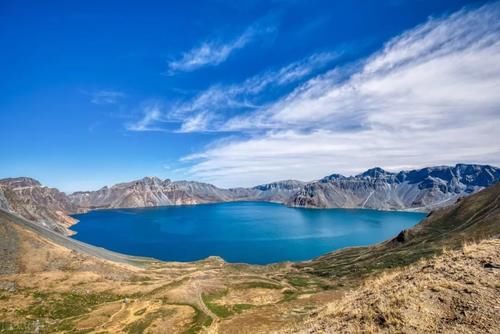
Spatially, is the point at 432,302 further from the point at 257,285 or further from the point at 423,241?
the point at 423,241

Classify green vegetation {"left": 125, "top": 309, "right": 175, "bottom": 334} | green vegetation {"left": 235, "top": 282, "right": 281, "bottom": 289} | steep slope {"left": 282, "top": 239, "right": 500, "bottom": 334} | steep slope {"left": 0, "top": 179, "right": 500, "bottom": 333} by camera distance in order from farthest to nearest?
green vegetation {"left": 235, "top": 282, "right": 281, "bottom": 289}
green vegetation {"left": 125, "top": 309, "right": 175, "bottom": 334}
steep slope {"left": 0, "top": 179, "right": 500, "bottom": 333}
steep slope {"left": 282, "top": 239, "right": 500, "bottom": 334}

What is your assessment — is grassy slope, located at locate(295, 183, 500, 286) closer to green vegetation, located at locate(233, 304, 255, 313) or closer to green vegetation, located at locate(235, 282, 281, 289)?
green vegetation, located at locate(235, 282, 281, 289)

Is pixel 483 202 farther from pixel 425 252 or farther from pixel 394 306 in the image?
pixel 394 306

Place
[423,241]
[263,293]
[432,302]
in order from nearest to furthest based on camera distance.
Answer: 1. [432,302]
2. [263,293]
3. [423,241]

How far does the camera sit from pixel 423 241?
437ft

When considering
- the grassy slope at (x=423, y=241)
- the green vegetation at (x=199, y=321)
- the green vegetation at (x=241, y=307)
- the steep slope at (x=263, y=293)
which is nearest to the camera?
the steep slope at (x=263, y=293)

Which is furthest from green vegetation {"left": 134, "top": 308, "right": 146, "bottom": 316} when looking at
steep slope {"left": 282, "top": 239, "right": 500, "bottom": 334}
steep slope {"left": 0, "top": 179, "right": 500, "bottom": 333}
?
steep slope {"left": 282, "top": 239, "right": 500, "bottom": 334}

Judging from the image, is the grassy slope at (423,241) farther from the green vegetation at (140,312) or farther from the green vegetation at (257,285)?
the green vegetation at (140,312)

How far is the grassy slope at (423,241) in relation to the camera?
354ft

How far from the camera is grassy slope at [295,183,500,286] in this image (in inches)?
4245

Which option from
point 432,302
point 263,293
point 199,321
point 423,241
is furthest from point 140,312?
point 423,241

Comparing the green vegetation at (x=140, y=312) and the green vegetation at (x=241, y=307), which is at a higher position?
the green vegetation at (x=140, y=312)

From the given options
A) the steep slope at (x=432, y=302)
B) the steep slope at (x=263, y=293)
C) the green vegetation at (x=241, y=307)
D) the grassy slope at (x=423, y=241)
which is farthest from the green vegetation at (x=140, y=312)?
the grassy slope at (x=423, y=241)

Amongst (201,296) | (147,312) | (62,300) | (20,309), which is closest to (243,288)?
(201,296)
